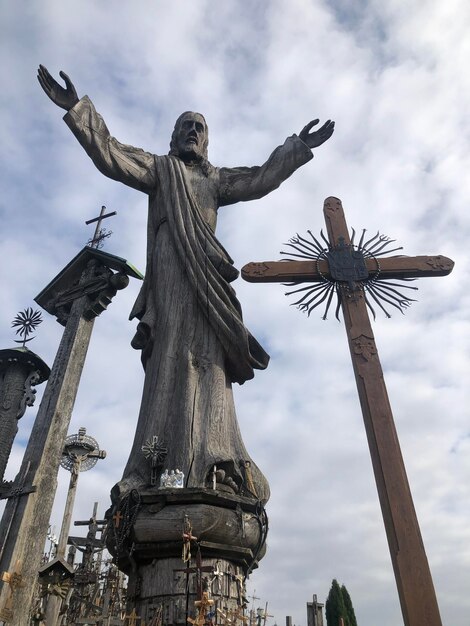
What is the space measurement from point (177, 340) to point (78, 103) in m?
2.31

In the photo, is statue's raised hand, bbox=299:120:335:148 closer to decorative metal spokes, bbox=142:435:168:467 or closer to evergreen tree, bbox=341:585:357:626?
decorative metal spokes, bbox=142:435:168:467

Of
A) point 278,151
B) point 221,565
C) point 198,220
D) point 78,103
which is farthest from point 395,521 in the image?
point 78,103

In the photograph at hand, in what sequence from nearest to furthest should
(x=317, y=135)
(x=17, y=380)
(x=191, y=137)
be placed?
(x=317, y=135) < (x=191, y=137) < (x=17, y=380)

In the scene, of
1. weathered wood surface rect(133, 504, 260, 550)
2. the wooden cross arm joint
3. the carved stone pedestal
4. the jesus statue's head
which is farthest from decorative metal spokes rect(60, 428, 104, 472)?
weathered wood surface rect(133, 504, 260, 550)

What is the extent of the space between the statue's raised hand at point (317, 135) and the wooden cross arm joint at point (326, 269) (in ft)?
3.94

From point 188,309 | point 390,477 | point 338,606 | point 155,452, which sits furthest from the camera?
point 338,606

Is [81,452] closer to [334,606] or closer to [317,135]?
[334,606]

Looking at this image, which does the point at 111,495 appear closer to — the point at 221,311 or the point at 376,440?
the point at 221,311

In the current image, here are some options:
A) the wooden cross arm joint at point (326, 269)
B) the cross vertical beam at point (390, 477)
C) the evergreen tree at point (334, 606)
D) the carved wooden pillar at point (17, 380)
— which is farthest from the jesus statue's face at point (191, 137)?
the evergreen tree at point (334, 606)

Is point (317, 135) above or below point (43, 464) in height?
above

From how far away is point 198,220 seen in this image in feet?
16.8

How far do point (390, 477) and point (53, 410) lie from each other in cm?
303

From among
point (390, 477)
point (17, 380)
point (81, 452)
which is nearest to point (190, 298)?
point (390, 477)

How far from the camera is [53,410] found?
5223 mm
